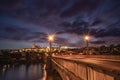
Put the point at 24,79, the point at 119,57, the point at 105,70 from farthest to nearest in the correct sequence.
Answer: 1. the point at 24,79
2. the point at 119,57
3. the point at 105,70

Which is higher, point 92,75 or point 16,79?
point 92,75

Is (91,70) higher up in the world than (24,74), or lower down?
higher up

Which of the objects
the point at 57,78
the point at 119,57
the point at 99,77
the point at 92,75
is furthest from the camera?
the point at 57,78

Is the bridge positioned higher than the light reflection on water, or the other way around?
the bridge

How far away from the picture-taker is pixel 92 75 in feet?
24.4

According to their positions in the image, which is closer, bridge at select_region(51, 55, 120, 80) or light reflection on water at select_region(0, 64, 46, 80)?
bridge at select_region(51, 55, 120, 80)

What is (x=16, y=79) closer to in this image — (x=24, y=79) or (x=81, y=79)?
(x=24, y=79)

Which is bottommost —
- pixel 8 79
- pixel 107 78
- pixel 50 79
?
pixel 8 79

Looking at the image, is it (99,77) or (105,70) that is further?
(99,77)

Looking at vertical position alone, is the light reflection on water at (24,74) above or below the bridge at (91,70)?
below

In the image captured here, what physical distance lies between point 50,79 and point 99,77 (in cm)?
3940

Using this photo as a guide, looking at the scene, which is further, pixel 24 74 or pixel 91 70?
pixel 24 74

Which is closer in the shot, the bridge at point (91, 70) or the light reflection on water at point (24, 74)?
the bridge at point (91, 70)

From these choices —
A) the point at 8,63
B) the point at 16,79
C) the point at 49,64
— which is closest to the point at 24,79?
the point at 16,79
